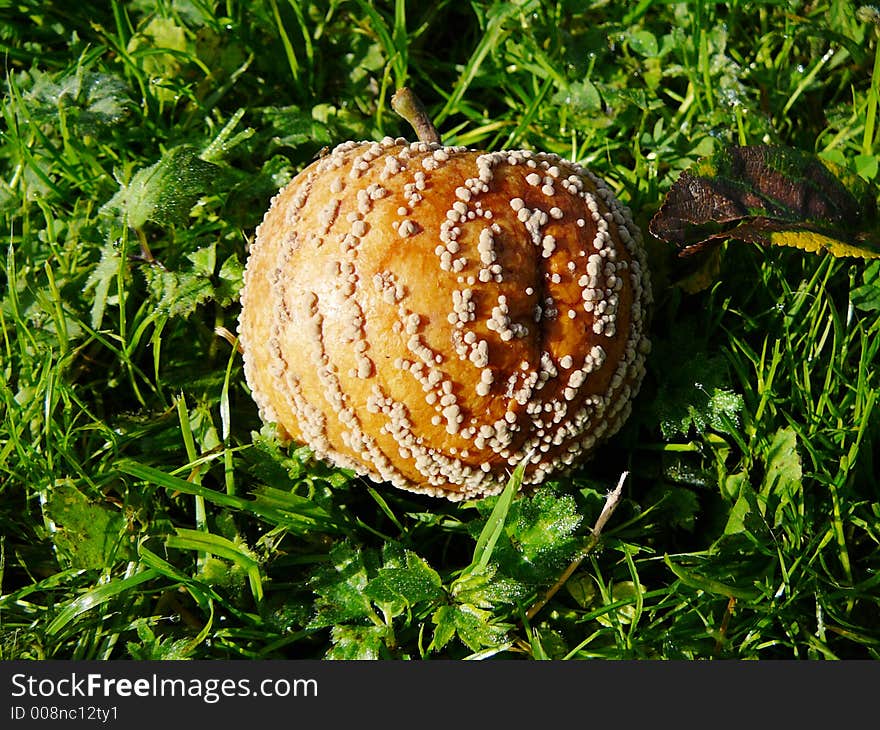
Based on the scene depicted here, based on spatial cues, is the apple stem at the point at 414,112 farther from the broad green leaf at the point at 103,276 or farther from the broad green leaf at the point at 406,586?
the broad green leaf at the point at 406,586

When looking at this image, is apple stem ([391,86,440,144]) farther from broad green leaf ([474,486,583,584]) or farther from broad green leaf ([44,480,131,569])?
broad green leaf ([44,480,131,569])

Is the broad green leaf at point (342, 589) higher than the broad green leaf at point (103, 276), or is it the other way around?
the broad green leaf at point (103, 276)

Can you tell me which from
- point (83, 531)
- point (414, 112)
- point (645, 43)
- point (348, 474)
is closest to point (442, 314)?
point (348, 474)

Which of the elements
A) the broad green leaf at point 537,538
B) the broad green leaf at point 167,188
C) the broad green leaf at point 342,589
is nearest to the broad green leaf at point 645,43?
the broad green leaf at point 167,188

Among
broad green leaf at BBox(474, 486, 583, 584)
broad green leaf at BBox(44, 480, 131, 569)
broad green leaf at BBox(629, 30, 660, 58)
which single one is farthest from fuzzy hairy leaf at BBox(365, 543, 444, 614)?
broad green leaf at BBox(629, 30, 660, 58)

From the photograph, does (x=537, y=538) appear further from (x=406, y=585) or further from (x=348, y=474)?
(x=348, y=474)

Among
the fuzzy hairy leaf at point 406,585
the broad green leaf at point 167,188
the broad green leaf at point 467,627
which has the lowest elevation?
the broad green leaf at point 467,627
